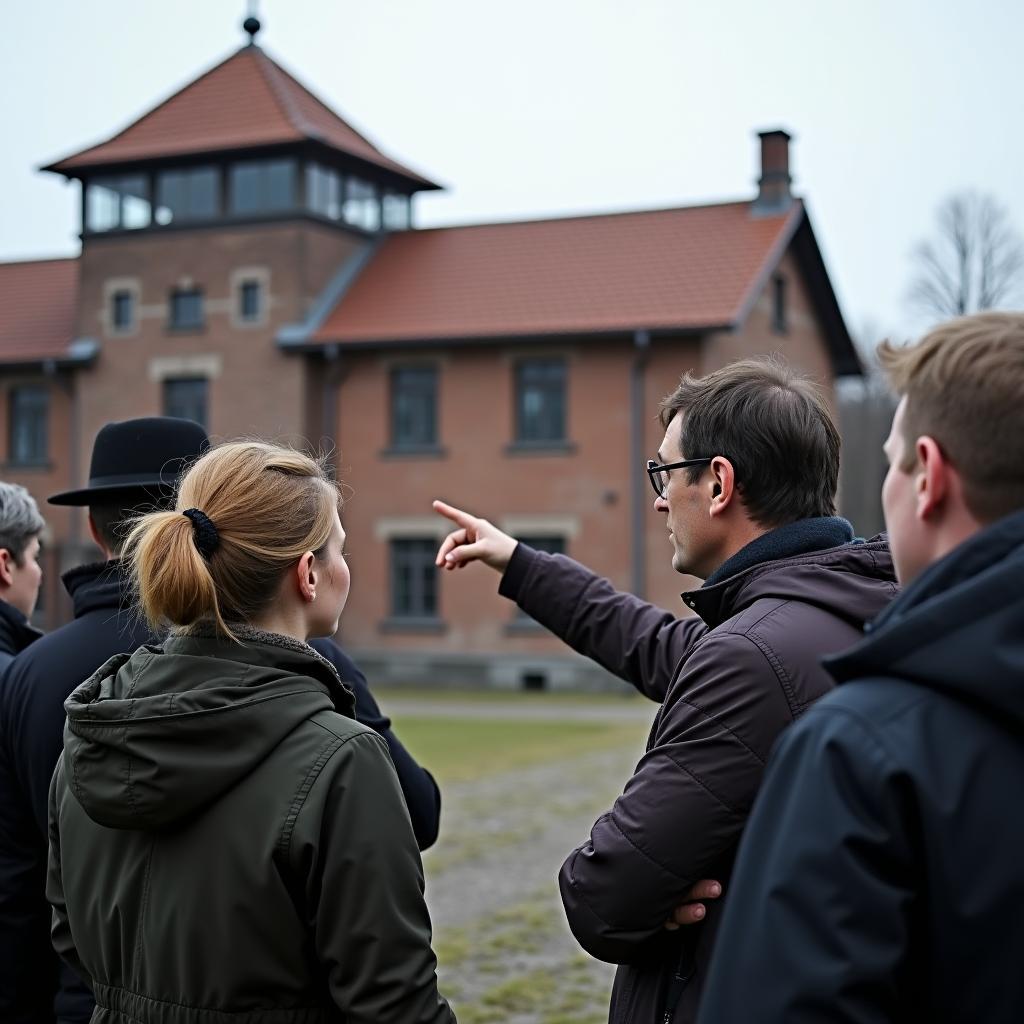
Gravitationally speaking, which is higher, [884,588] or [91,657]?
[884,588]

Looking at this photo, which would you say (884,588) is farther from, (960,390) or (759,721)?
(960,390)

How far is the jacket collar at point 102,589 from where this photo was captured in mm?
3354

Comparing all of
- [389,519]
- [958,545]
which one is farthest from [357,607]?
[958,545]

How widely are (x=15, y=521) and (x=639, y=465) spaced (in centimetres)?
2033

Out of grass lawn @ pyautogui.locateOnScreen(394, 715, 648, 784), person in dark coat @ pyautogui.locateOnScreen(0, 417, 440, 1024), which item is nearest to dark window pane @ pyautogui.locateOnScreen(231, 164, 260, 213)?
grass lawn @ pyautogui.locateOnScreen(394, 715, 648, 784)

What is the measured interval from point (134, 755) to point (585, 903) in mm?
868

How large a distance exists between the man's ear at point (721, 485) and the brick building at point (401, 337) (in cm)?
2047

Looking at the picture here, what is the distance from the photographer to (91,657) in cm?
329

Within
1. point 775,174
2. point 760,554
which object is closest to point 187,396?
point 775,174

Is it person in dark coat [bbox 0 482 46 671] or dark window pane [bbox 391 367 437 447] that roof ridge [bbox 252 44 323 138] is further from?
person in dark coat [bbox 0 482 46 671]

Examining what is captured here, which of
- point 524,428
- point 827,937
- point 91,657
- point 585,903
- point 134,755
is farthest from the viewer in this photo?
point 524,428

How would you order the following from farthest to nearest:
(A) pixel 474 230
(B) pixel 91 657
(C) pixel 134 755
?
(A) pixel 474 230 < (B) pixel 91 657 < (C) pixel 134 755

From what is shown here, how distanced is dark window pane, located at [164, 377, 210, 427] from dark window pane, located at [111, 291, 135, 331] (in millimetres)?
1594

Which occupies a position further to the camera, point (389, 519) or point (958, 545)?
point (389, 519)
